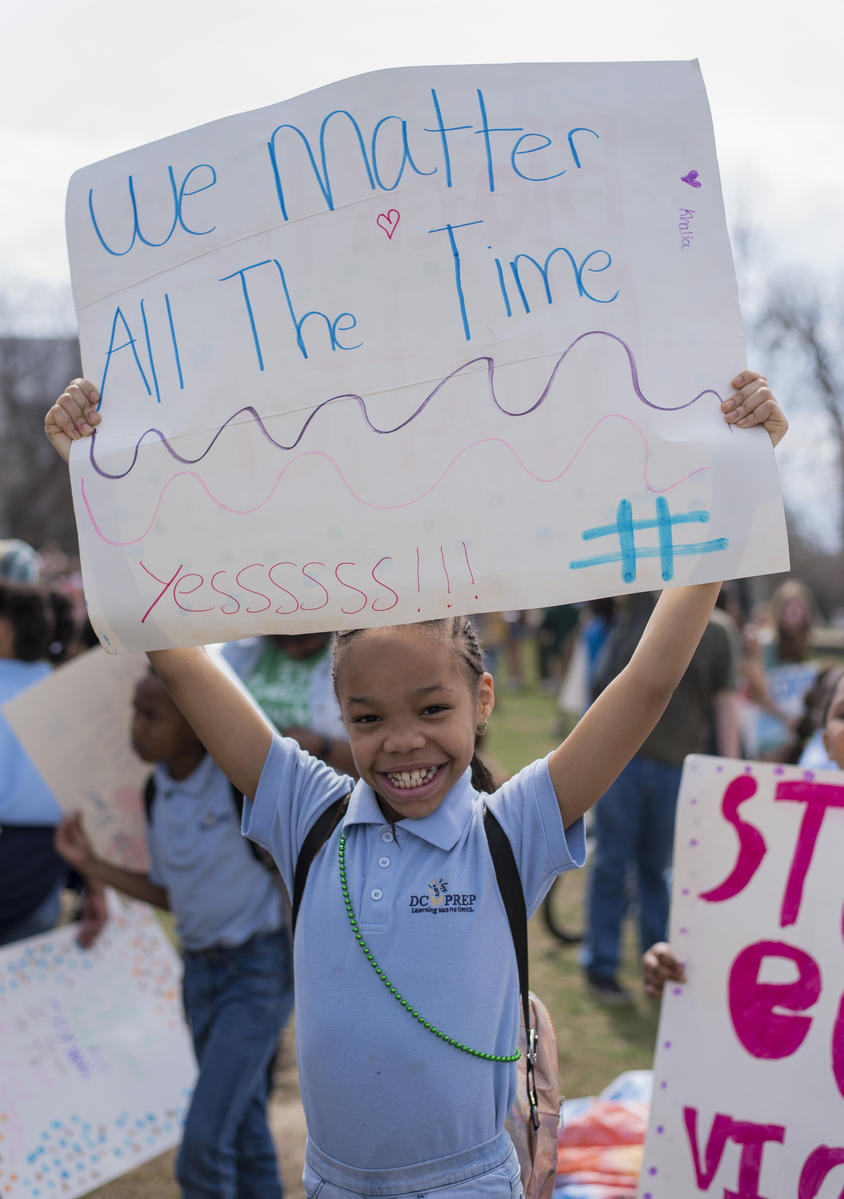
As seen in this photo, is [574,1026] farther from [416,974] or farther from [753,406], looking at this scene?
[753,406]

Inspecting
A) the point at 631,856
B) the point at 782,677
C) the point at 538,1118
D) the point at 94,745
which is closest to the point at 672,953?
the point at 538,1118

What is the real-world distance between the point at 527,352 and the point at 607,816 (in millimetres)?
3618

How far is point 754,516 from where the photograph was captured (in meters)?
1.79

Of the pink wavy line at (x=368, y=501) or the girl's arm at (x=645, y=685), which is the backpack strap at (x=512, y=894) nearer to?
the girl's arm at (x=645, y=685)

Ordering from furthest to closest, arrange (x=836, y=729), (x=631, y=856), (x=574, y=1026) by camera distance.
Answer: (x=631, y=856), (x=574, y=1026), (x=836, y=729)

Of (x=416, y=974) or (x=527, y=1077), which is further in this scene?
(x=527, y=1077)

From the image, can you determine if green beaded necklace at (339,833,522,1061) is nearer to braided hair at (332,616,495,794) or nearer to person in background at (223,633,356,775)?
braided hair at (332,616,495,794)

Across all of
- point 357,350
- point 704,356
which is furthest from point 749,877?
point 357,350

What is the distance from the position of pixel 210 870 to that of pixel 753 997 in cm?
140

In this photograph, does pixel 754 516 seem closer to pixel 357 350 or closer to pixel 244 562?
pixel 357 350

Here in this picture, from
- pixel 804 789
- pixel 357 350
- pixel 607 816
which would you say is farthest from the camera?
pixel 607 816

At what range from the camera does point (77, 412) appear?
6.37ft

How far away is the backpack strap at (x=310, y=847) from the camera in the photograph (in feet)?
6.15

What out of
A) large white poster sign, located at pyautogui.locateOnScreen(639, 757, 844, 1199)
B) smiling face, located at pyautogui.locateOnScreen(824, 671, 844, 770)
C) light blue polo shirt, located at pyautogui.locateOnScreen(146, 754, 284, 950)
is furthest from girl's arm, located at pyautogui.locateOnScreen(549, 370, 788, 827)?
light blue polo shirt, located at pyautogui.locateOnScreen(146, 754, 284, 950)
